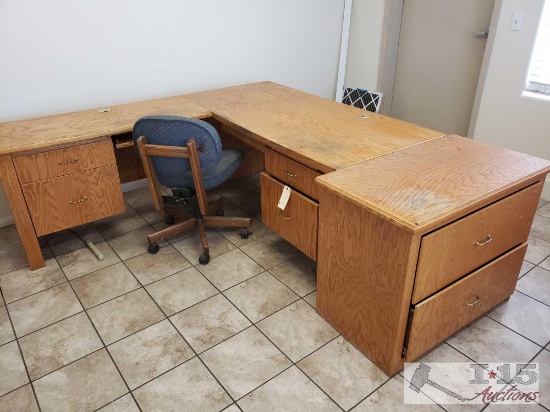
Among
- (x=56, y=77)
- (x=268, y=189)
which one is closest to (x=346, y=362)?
(x=268, y=189)

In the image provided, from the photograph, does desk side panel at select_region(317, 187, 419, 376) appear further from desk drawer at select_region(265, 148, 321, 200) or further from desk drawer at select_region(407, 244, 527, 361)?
desk drawer at select_region(265, 148, 321, 200)

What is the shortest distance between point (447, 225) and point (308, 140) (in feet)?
2.68

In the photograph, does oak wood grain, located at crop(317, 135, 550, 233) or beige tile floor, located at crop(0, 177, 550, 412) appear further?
beige tile floor, located at crop(0, 177, 550, 412)

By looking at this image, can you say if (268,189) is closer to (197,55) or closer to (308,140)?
(308,140)

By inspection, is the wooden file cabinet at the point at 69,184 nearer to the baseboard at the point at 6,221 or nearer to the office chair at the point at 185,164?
the office chair at the point at 185,164

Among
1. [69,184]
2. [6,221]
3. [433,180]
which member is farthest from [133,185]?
[433,180]

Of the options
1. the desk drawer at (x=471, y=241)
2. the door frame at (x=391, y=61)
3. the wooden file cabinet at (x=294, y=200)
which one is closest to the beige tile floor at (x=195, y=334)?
the wooden file cabinet at (x=294, y=200)

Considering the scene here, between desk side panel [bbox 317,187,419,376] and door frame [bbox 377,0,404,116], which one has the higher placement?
door frame [bbox 377,0,404,116]

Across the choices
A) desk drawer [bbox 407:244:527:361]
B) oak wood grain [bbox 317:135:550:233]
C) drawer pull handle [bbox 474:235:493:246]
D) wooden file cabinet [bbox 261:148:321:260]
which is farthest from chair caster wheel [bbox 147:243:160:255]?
drawer pull handle [bbox 474:235:493:246]

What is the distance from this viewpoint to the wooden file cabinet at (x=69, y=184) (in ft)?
6.87

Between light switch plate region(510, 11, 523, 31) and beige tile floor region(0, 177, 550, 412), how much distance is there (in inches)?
54.2

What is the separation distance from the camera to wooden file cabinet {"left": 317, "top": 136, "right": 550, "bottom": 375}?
1405 millimetres

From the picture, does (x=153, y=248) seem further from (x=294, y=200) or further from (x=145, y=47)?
(x=145, y=47)

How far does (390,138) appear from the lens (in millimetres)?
2016
